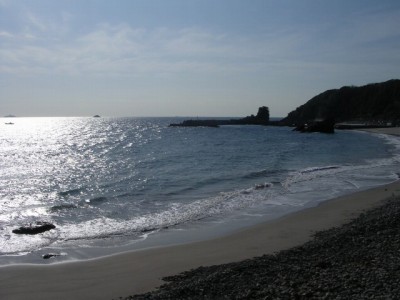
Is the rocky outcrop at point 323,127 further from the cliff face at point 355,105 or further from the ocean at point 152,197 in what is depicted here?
→ the ocean at point 152,197

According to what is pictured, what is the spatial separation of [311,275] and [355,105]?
148m

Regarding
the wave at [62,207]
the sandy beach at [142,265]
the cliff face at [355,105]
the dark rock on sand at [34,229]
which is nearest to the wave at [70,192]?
the wave at [62,207]

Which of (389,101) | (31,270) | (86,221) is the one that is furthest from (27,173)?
(389,101)

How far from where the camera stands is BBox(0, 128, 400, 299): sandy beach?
8945 millimetres

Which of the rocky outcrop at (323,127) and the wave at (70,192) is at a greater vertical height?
the rocky outcrop at (323,127)

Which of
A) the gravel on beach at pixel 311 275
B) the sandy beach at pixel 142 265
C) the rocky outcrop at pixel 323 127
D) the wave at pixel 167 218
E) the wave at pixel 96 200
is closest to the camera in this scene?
the gravel on beach at pixel 311 275

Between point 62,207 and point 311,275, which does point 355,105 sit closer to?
point 62,207

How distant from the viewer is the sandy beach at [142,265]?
8.95 metres

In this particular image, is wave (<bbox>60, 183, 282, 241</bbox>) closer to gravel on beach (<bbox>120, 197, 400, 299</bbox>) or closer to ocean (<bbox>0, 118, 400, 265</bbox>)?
ocean (<bbox>0, 118, 400, 265</bbox>)

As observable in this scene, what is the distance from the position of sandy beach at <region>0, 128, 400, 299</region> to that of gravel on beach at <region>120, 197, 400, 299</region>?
0.87 metres

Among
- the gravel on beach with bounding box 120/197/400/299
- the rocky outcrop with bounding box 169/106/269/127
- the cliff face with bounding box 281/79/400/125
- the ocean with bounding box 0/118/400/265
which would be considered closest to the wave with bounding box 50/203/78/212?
the ocean with bounding box 0/118/400/265

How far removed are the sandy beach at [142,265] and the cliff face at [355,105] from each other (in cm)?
12482

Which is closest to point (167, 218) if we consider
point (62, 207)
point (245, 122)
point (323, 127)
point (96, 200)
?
point (62, 207)

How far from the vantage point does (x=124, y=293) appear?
8609 mm
